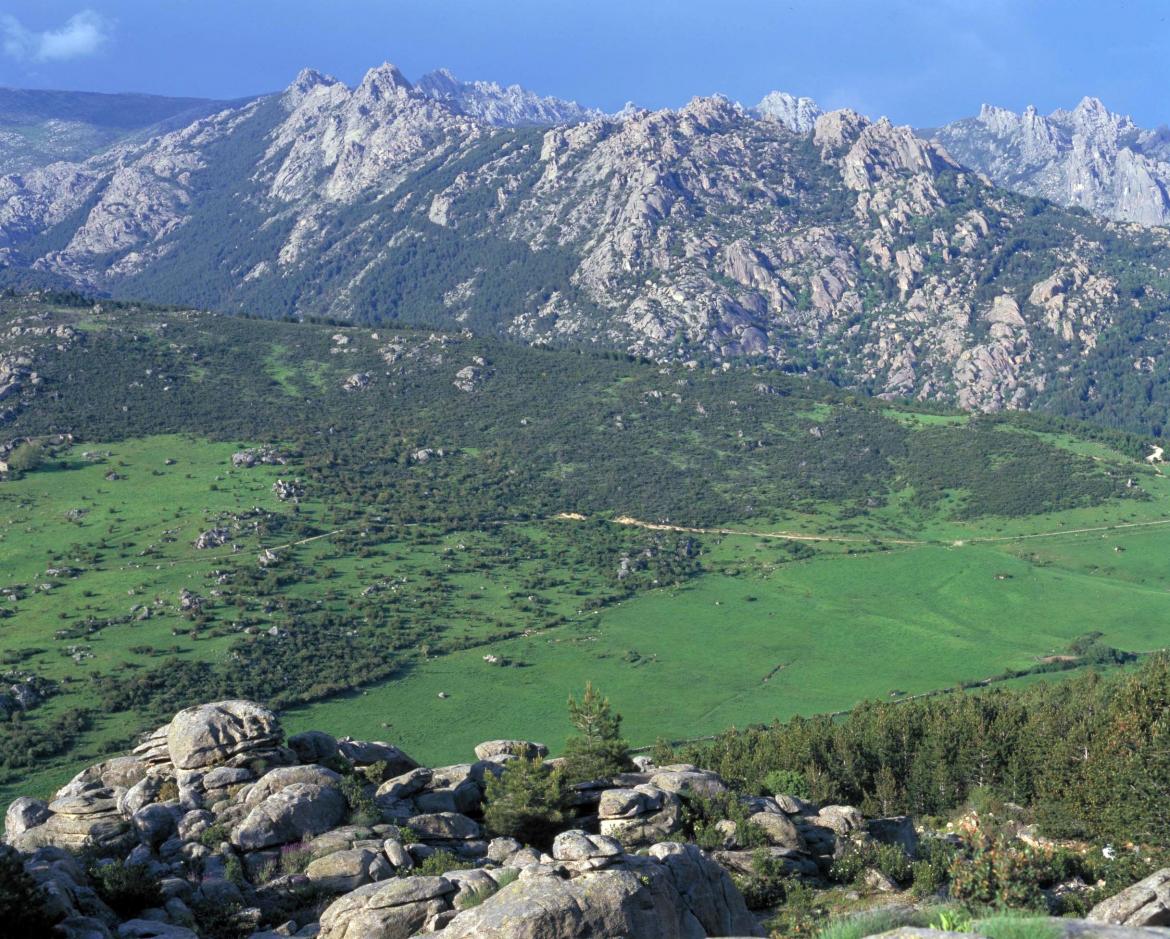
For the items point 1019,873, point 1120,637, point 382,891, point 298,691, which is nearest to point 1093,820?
point 1019,873

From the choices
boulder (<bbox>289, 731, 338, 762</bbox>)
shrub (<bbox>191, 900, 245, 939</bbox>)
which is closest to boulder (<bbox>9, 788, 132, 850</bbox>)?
shrub (<bbox>191, 900, 245, 939</bbox>)

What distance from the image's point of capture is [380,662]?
16562 cm

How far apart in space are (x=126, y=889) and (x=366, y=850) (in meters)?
9.33

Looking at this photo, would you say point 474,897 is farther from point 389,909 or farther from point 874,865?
point 874,865

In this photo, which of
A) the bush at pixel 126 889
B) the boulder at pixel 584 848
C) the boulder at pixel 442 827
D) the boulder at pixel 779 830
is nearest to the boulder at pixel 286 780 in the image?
the boulder at pixel 442 827

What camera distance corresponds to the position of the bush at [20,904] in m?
29.4

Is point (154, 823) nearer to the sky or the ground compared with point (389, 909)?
nearer to the ground

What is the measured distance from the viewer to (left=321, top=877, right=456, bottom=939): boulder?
34.0 metres

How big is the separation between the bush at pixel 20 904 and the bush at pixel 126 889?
21.1 ft

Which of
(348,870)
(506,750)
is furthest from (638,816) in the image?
(506,750)

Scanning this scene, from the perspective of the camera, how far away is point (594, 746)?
188 ft

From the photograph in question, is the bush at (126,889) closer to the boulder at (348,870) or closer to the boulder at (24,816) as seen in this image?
the boulder at (348,870)

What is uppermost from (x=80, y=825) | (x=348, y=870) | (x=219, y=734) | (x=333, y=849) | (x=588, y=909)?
(x=588, y=909)

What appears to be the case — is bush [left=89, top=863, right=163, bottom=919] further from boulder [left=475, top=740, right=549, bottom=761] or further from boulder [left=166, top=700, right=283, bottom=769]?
boulder [left=475, top=740, right=549, bottom=761]
